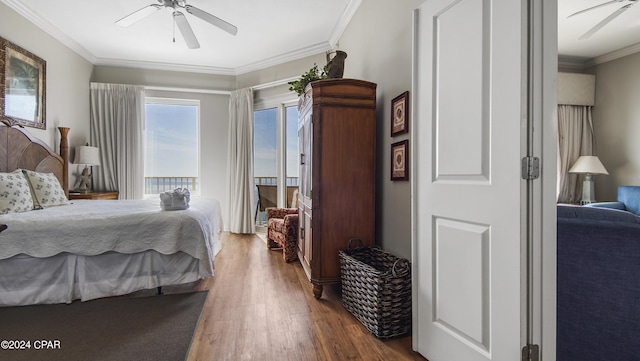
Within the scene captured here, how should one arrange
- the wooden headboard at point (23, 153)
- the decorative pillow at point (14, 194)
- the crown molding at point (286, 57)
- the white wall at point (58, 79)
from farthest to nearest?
the crown molding at point (286, 57) → the white wall at point (58, 79) → the wooden headboard at point (23, 153) → the decorative pillow at point (14, 194)

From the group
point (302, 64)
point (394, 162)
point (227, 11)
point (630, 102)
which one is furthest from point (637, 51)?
point (227, 11)

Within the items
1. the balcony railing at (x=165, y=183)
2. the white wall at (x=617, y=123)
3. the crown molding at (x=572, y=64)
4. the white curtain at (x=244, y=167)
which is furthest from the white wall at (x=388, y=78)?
the balcony railing at (x=165, y=183)

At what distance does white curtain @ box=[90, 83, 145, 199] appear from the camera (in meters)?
4.78

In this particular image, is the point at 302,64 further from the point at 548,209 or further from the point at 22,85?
the point at 548,209

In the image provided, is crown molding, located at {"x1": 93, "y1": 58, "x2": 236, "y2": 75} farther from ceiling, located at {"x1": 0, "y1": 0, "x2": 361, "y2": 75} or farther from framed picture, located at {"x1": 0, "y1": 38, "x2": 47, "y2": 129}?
framed picture, located at {"x1": 0, "y1": 38, "x2": 47, "y2": 129}

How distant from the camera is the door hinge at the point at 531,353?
1167 millimetres

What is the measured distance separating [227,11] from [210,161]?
8.55 feet

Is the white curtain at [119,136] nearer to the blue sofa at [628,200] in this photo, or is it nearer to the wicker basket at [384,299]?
the wicker basket at [384,299]

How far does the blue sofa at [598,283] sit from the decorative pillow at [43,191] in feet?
14.0

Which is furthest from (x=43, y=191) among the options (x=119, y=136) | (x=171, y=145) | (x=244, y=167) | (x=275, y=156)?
(x=275, y=156)

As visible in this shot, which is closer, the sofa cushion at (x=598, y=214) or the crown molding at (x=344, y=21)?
the sofa cushion at (x=598, y=214)

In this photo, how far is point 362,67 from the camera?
316 cm

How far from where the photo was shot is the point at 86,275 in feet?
7.76

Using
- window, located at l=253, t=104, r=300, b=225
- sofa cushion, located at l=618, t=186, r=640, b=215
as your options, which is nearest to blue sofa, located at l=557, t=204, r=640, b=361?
sofa cushion, located at l=618, t=186, r=640, b=215
